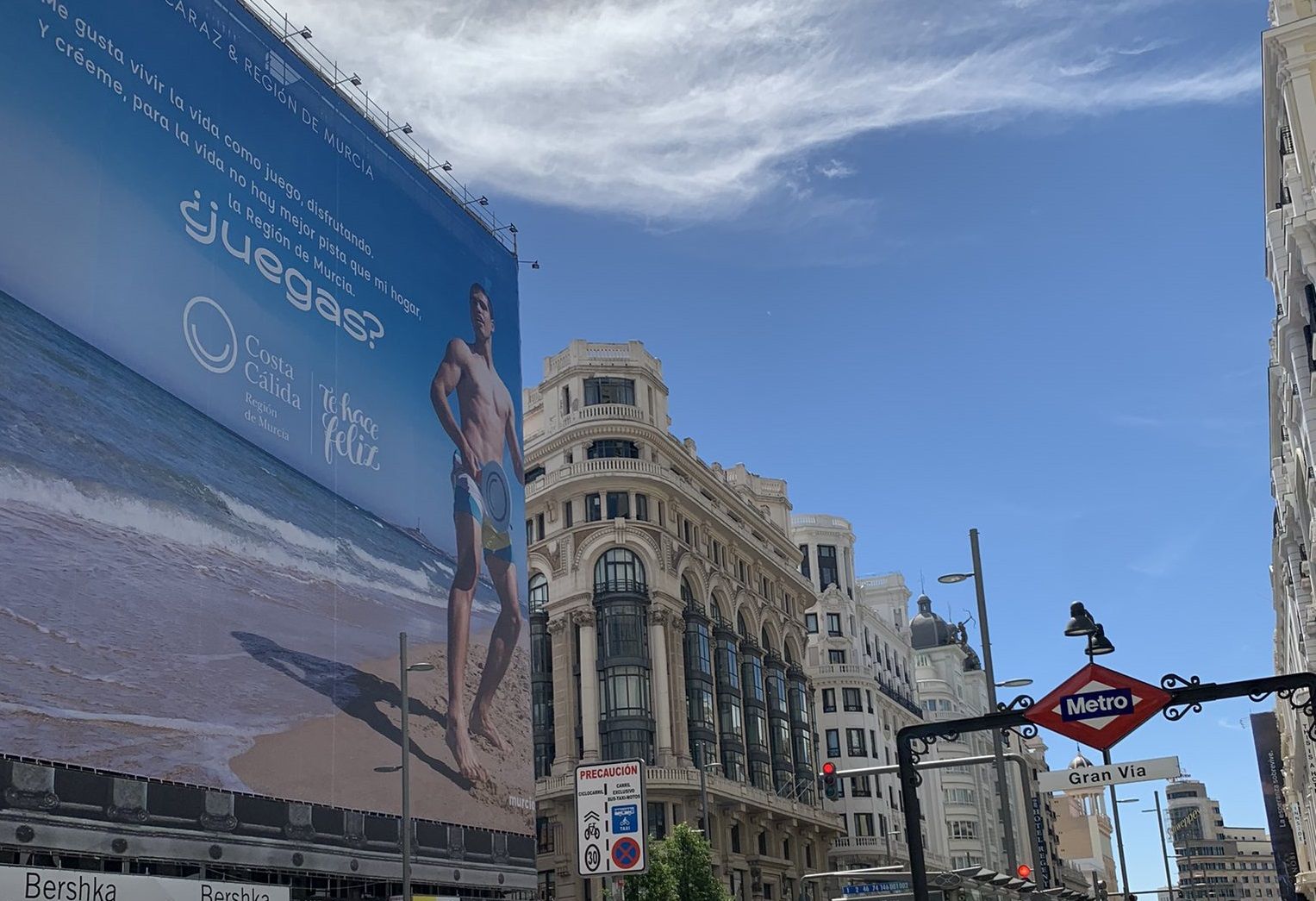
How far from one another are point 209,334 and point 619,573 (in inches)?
1504

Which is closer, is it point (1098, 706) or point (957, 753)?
point (1098, 706)

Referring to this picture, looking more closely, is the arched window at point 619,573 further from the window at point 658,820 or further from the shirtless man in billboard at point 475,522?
the shirtless man in billboard at point 475,522

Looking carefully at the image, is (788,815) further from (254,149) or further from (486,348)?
(254,149)

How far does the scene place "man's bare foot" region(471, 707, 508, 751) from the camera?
48.9 m

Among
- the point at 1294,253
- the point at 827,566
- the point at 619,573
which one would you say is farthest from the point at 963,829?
the point at 1294,253

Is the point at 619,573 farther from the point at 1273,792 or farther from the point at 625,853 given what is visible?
the point at 1273,792

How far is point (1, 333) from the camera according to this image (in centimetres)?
3294

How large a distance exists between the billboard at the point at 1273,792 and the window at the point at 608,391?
75.7m

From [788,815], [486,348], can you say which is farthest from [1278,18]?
[788,815]

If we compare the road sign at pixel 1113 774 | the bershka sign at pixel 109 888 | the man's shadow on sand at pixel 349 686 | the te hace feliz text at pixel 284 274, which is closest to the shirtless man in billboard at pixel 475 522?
the man's shadow on sand at pixel 349 686

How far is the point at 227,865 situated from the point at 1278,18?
3838 centimetres

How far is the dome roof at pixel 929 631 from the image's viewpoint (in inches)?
5935

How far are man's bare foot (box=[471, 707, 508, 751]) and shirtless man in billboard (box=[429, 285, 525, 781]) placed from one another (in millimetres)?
30

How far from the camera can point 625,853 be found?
72.9 ft
